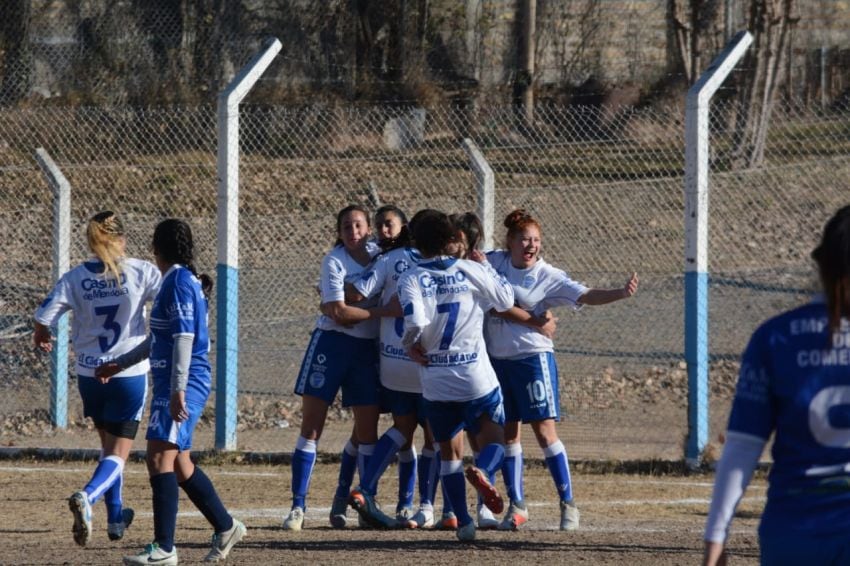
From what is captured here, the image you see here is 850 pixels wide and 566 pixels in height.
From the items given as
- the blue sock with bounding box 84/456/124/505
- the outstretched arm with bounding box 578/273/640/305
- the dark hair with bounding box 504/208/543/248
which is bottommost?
the blue sock with bounding box 84/456/124/505

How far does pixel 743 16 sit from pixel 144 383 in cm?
1600

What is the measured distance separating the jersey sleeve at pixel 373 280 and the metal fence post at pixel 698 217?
288 cm

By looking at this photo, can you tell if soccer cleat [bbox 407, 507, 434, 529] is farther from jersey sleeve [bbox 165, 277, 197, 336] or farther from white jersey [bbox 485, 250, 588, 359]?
jersey sleeve [bbox 165, 277, 197, 336]

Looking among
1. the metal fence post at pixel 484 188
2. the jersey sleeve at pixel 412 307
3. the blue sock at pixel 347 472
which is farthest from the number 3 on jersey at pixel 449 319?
the metal fence post at pixel 484 188

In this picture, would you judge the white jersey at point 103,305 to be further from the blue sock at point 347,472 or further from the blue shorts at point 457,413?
the blue shorts at point 457,413

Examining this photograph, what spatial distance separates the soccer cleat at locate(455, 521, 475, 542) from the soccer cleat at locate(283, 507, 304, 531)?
3.45 ft

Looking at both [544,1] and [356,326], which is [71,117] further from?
[356,326]

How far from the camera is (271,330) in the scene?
13297 millimetres

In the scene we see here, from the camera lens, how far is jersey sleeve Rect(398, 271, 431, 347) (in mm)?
6492

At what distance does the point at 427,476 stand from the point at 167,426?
2.12 meters

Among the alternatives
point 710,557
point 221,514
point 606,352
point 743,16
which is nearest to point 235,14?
point 743,16

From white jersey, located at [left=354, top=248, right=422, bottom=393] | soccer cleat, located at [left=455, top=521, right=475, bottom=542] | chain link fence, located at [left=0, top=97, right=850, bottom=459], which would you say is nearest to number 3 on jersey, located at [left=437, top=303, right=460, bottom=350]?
white jersey, located at [left=354, top=248, right=422, bottom=393]

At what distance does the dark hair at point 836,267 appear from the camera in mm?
3199

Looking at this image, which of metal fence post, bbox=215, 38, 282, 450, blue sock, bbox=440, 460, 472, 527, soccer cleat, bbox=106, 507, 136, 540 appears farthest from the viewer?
metal fence post, bbox=215, 38, 282, 450
